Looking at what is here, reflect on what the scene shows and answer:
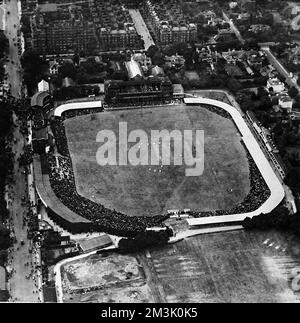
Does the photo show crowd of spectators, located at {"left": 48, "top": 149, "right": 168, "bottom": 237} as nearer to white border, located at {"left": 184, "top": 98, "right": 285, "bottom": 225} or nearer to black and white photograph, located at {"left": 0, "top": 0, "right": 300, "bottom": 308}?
black and white photograph, located at {"left": 0, "top": 0, "right": 300, "bottom": 308}

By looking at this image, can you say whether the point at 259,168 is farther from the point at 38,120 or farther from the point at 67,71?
the point at 67,71

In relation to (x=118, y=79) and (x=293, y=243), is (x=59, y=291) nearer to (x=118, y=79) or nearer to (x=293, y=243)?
(x=293, y=243)

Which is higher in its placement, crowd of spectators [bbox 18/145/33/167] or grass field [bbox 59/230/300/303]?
crowd of spectators [bbox 18/145/33/167]

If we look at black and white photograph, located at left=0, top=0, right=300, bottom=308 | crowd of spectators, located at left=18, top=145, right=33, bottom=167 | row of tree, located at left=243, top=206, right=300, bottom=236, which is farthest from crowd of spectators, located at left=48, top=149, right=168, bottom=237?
row of tree, located at left=243, top=206, right=300, bottom=236

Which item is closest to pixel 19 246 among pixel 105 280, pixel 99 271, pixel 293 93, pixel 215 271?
pixel 99 271

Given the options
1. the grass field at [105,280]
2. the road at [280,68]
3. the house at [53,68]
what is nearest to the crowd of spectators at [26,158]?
the grass field at [105,280]

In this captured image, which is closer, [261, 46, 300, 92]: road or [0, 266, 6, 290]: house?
[0, 266, 6, 290]: house
